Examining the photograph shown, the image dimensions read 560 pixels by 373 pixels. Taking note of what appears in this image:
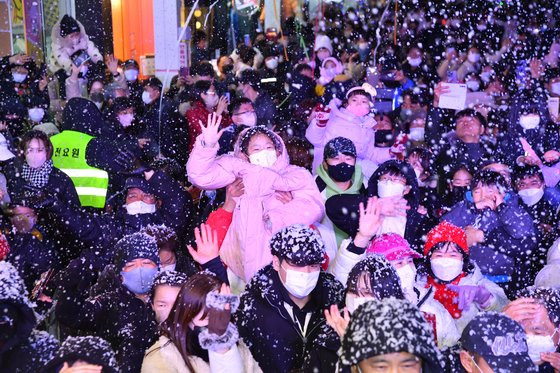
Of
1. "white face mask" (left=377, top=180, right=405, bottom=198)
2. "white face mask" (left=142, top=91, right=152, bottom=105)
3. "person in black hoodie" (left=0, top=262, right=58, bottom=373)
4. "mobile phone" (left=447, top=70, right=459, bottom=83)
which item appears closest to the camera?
"person in black hoodie" (left=0, top=262, right=58, bottom=373)

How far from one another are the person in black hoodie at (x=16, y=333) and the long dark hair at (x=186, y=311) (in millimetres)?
545

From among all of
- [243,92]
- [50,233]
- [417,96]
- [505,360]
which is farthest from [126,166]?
[417,96]

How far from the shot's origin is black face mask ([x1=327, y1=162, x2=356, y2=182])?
224 inches

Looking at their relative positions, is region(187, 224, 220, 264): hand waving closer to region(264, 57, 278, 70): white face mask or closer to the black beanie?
the black beanie

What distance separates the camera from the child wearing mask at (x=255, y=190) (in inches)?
193

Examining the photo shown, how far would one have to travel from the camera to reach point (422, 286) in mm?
4805

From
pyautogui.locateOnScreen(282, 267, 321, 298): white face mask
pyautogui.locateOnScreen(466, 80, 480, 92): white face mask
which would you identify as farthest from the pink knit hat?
pyautogui.locateOnScreen(466, 80, 480, 92): white face mask

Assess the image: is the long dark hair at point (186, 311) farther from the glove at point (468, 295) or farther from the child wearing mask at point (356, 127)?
the child wearing mask at point (356, 127)

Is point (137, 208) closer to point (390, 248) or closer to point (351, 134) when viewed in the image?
point (390, 248)

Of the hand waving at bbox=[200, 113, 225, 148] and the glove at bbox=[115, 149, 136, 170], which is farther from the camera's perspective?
the glove at bbox=[115, 149, 136, 170]

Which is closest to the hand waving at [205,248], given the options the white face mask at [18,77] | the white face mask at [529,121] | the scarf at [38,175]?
the scarf at [38,175]

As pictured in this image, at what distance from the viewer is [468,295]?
4754 millimetres

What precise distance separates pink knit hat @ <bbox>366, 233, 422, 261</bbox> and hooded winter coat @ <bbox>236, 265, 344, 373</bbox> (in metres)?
0.54

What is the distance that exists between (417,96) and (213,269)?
663 centimetres
